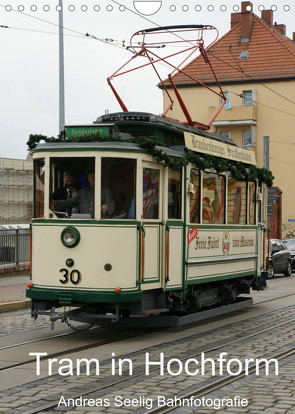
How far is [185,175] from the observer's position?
12609 mm

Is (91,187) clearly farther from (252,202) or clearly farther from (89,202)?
(252,202)

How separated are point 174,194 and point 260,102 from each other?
42872 mm

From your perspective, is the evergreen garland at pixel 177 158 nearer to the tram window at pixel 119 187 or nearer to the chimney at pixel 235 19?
the tram window at pixel 119 187

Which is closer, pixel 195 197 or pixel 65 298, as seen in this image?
pixel 65 298

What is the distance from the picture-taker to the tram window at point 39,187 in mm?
11938

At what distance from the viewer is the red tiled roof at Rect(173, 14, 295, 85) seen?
5412cm

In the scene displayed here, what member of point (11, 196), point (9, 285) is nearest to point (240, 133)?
point (11, 196)

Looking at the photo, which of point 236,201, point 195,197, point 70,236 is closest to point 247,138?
point 236,201

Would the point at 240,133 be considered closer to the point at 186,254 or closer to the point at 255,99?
the point at 255,99

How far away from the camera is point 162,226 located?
1213 centimetres

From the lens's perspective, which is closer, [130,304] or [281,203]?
[130,304]

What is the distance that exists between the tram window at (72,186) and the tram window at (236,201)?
3.81 metres

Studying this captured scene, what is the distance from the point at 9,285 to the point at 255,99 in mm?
35552

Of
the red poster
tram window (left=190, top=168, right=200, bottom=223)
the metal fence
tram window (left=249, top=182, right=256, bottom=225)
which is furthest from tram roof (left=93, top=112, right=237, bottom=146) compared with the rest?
the metal fence
